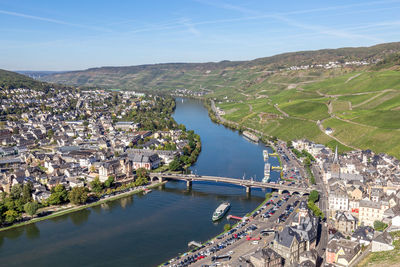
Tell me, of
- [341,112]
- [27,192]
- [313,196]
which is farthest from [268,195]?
[341,112]

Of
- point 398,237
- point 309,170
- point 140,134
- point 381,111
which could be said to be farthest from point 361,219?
point 140,134

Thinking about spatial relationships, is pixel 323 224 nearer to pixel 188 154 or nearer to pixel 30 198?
pixel 188 154

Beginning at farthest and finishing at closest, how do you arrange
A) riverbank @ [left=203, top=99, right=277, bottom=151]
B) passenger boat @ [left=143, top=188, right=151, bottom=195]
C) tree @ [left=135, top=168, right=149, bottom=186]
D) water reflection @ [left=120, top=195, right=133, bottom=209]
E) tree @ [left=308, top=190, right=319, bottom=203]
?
1. riverbank @ [left=203, top=99, right=277, bottom=151]
2. tree @ [left=135, top=168, right=149, bottom=186]
3. passenger boat @ [left=143, top=188, right=151, bottom=195]
4. water reflection @ [left=120, top=195, right=133, bottom=209]
5. tree @ [left=308, top=190, right=319, bottom=203]

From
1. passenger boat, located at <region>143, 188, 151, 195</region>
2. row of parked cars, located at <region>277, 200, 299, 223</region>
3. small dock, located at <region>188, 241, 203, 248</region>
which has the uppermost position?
row of parked cars, located at <region>277, 200, 299, 223</region>

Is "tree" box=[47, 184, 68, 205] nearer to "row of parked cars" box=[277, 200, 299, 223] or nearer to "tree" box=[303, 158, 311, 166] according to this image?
"row of parked cars" box=[277, 200, 299, 223]

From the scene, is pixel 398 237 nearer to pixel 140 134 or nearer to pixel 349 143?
pixel 349 143

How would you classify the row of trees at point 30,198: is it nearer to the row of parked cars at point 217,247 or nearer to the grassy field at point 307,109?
the row of parked cars at point 217,247

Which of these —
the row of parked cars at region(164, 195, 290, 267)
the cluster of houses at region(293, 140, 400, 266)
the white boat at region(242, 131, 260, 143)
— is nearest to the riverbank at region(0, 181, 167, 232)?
the row of parked cars at region(164, 195, 290, 267)
